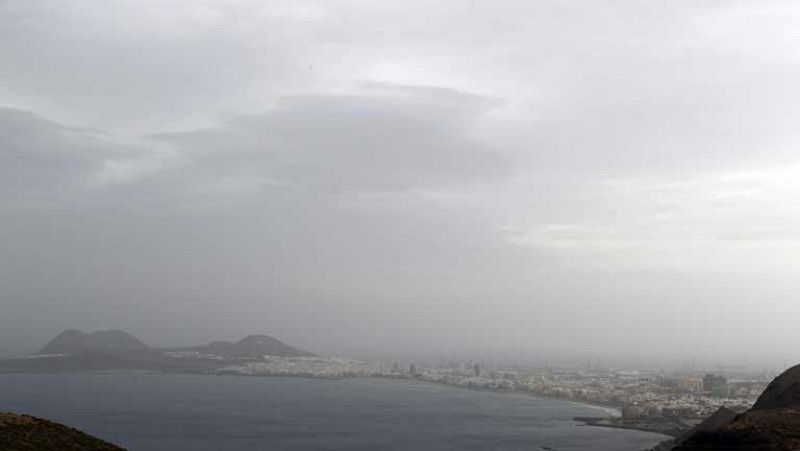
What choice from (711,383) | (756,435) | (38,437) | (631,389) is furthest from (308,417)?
(711,383)

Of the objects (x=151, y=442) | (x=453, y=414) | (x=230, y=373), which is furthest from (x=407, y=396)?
(x=230, y=373)

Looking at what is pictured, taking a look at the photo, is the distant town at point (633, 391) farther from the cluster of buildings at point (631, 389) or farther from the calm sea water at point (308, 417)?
the calm sea water at point (308, 417)

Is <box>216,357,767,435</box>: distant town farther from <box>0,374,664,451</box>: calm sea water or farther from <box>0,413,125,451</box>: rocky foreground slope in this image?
<box>0,413,125,451</box>: rocky foreground slope

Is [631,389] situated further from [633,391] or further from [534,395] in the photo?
[534,395]

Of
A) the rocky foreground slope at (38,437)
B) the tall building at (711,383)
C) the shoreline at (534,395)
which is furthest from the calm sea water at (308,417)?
the rocky foreground slope at (38,437)

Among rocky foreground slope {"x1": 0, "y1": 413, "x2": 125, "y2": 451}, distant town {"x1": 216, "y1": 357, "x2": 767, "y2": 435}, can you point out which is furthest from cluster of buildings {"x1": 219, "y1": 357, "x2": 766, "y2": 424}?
rocky foreground slope {"x1": 0, "y1": 413, "x2": 125, "y2": 451}

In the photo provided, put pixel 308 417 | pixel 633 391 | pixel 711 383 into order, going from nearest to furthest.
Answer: pixel 308 417 < pixel 633 391 < pixel 711 383

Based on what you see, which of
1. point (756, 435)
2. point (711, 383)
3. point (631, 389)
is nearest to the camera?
point (756, 435)
